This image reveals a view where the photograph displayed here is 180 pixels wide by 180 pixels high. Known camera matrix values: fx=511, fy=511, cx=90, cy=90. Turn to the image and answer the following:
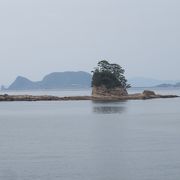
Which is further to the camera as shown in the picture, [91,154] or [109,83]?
[109,83]

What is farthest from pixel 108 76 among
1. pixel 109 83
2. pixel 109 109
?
pixel 109 109

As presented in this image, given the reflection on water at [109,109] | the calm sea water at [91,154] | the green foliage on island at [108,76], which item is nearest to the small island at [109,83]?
the green foliage on island at [108,76]

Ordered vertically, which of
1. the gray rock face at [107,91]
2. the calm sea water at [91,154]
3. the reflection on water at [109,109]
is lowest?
the calm sea water at [91,154]

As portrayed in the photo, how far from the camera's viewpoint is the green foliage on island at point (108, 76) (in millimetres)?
120469

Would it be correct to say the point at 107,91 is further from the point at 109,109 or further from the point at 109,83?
the point at 109,109

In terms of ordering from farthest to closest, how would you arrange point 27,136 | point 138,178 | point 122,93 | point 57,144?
point 122,93 → point 27,136 → point 57,144 → point 138,178

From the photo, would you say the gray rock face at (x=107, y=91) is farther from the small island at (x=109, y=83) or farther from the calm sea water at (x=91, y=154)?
the calm sea water at (x=91, y=154)

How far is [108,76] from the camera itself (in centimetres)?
12044

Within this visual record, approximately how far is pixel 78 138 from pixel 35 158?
12.7m

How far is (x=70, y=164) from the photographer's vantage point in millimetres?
30828

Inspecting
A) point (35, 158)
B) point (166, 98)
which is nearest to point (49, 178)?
point (35, 158)

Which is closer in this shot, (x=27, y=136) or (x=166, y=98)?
(x=27, y=136)

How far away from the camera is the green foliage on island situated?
395 ft

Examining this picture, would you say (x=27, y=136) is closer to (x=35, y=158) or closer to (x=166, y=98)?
(x=35, y=158)
